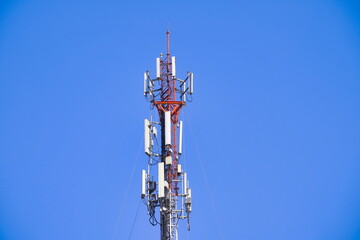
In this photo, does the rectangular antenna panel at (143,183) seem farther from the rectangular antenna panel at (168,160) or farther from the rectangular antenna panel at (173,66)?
the rectangular antenna panel at (173,66)

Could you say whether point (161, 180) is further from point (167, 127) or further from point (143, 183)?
point (167, 127)

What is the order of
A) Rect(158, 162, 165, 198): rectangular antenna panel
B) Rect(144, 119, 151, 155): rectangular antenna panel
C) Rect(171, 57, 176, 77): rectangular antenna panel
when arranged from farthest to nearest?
Rect(171, 57, 176, 77): rectangular antenna panel, Rect(144, 119, 151, 155): rectangular antenna panel, Rect(158, 162, 165, 198): rectangular antenna panel

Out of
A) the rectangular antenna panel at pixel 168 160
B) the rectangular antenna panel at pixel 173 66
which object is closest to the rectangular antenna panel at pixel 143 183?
the rectangular antenna panel at pixel 168 160

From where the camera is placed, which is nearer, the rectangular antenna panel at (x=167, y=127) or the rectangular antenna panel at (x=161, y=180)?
the rectangular antenna panel at (x=161, y=180)

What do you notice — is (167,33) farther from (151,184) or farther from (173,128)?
(151,184)

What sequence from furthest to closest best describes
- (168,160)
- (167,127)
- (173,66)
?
(173,66) → (167,127) → (168,160)

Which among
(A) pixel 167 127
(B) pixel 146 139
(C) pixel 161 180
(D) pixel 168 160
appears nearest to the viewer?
(C) pixel 161 180

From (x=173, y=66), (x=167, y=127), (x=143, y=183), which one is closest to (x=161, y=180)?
(x=143, y=183)

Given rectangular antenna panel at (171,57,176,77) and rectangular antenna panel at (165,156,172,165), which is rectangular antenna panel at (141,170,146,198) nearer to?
rectangular antenna panel at (165,156,172,165)

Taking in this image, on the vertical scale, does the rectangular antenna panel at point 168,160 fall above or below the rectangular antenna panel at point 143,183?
above

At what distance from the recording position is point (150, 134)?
5619cm

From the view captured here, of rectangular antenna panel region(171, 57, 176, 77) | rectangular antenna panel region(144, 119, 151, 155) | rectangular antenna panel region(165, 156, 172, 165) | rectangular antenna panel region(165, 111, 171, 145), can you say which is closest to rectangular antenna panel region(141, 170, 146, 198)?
rectangular antenna panel region(144, 119, 151, 155)

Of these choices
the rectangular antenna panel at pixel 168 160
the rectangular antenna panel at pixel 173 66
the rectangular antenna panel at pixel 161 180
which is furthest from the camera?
the rectangular antenna panel at pixel 173 66

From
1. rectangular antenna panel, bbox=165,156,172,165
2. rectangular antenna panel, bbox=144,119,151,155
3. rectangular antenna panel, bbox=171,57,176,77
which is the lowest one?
rectangular antenna panel, bbox=165,156,172,165
